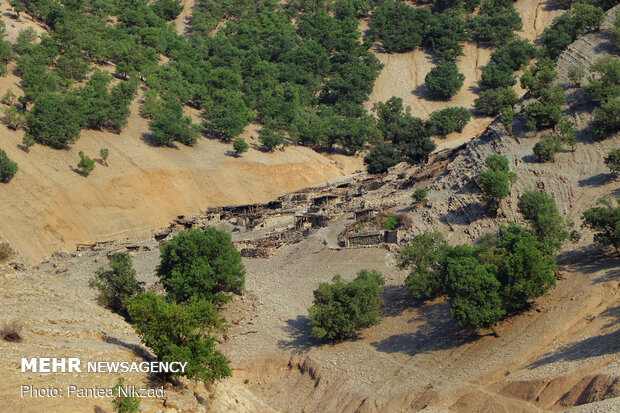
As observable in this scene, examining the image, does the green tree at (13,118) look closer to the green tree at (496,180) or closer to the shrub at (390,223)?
the shrub at (390,223)

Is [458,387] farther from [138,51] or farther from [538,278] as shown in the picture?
[138,51]

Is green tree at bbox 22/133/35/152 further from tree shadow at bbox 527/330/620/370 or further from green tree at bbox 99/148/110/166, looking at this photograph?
tree shadow at bbox 527/330/620/370

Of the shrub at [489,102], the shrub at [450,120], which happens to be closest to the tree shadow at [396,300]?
the shrub at [450,120]

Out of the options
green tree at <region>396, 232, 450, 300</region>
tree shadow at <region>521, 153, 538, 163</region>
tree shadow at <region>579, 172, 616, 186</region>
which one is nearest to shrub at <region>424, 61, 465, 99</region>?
tree shadow at <region>521, 153, 538, 163</region>

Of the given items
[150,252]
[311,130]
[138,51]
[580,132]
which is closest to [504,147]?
[580,132]

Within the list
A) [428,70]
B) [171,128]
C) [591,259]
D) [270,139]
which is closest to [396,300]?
[591,259]
